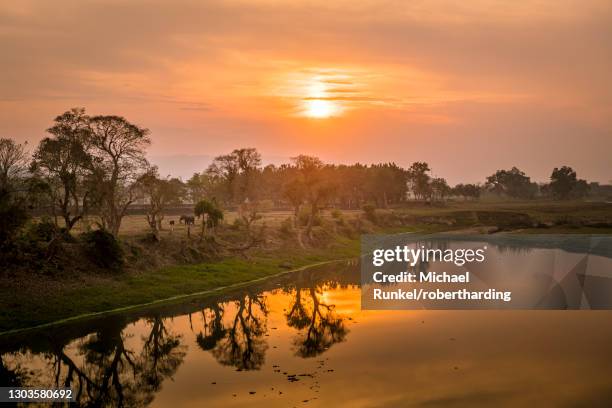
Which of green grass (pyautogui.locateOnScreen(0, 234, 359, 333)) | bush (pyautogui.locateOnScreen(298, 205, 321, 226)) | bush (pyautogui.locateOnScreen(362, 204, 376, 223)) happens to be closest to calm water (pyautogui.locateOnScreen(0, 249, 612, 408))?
green grass (pyautogui.locateOnScreen(0, 234, 359, 333))

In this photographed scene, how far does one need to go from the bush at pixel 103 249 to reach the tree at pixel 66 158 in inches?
309

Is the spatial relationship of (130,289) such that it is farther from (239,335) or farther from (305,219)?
(305,219)

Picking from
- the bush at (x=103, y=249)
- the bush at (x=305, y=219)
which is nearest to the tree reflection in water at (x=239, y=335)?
the bush at (x=103, y=249)

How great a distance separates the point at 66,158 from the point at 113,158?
18.1 ft

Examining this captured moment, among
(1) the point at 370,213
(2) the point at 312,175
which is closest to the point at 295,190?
(2) the point at 312,175

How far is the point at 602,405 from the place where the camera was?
101 ft

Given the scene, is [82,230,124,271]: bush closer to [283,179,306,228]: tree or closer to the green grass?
the green grass

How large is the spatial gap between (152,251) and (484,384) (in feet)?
149

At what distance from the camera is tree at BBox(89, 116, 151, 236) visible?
2790 inches

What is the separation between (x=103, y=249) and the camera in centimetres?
6081

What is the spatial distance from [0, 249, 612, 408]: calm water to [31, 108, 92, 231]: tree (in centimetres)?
2385

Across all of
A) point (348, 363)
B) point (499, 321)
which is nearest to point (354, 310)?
point (499, 321)

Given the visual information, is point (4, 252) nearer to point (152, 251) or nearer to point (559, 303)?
point (152, 251)

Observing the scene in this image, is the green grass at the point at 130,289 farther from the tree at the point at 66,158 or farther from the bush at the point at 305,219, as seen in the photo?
the bush at the point at 305,219
